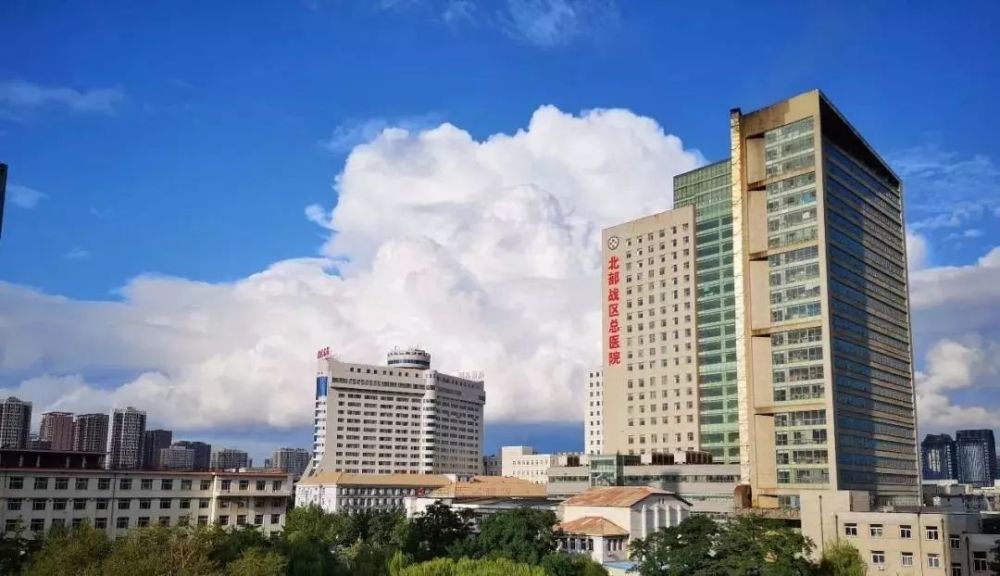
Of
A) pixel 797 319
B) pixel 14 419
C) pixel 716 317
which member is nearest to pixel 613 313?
pixel 716 317

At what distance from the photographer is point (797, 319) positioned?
10331cm

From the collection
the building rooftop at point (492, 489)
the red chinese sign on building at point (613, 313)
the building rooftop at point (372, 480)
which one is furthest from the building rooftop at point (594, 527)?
the building rooftop at point (372, 480)

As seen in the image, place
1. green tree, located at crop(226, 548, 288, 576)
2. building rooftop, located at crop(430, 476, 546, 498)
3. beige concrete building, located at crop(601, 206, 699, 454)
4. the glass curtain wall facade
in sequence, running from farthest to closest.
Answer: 1. building rooftop, located at crop(430, 476, 546, 498)
2. beige concrete building, located at crop(601, 206, 699, 454)
3. the glass curtain wall facade
4. green tree, located at crop(226, 548, 288, 576)

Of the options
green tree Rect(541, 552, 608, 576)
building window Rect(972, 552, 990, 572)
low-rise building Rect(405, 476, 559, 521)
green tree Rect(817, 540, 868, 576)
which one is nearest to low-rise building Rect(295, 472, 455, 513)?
low-rise building Rect(405, 476, 559, 521)

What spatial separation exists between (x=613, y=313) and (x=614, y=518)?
60936mm

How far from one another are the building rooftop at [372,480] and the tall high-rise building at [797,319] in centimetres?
6646

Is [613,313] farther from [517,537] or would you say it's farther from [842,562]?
[842,562]

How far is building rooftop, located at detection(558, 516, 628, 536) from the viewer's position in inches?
3401

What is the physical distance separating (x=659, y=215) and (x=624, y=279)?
40.4 ft

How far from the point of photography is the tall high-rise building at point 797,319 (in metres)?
102

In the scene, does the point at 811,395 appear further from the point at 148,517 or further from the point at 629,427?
the point at 148,517

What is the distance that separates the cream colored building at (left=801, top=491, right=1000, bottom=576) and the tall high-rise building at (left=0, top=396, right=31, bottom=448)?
163550mm

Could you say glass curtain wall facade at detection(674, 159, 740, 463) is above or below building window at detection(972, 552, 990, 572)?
above

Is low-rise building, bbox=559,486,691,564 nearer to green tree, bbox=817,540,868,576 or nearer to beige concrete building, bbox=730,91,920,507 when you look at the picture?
beige concrete building, bbox=730,91,920,507
